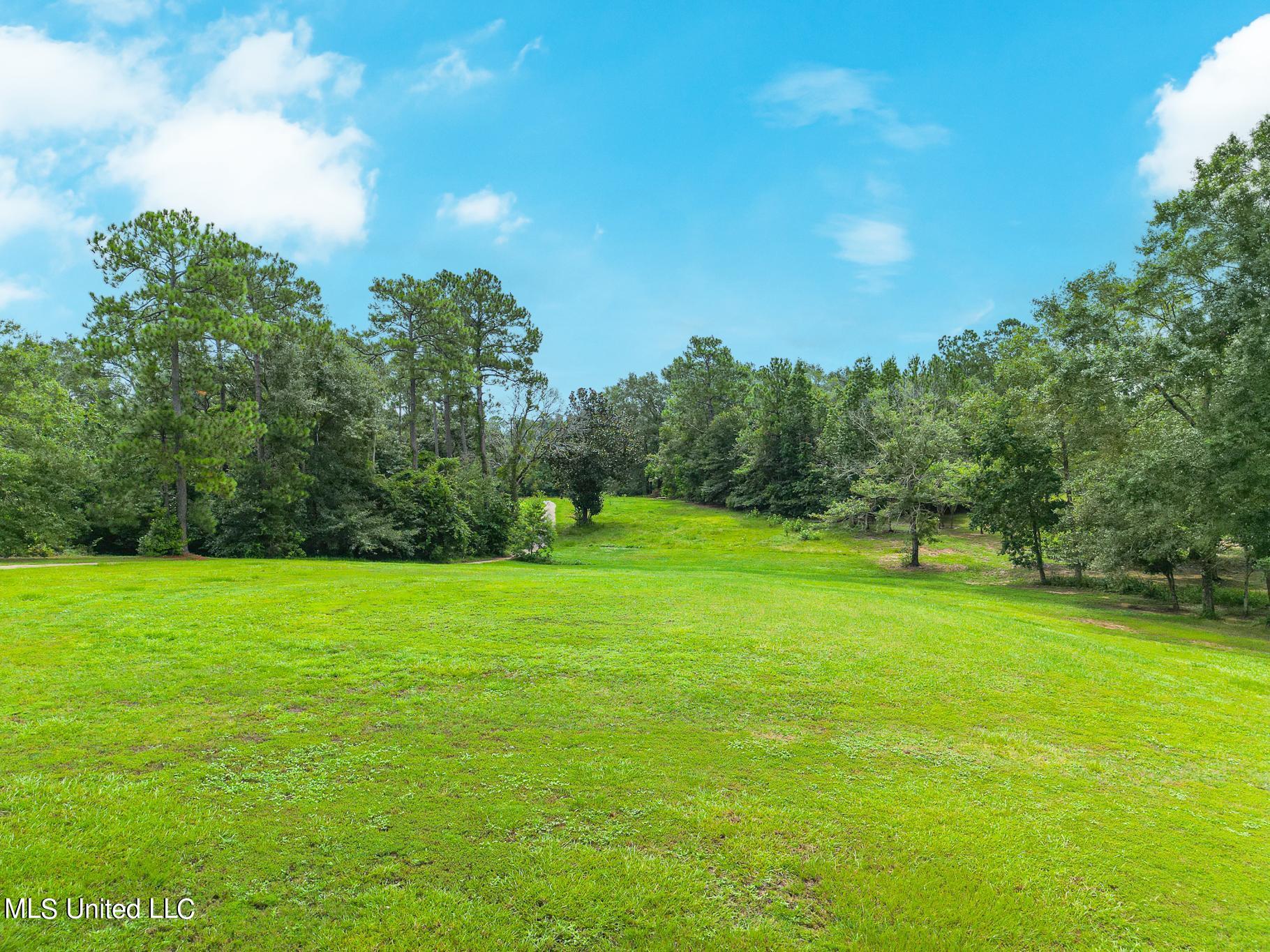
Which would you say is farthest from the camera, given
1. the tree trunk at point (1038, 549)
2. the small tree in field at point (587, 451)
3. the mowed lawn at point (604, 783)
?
the small tree in field at point (587, 451)

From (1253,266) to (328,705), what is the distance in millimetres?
25685

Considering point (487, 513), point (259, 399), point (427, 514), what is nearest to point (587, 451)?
point (487, 513)

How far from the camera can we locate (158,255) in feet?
74.6

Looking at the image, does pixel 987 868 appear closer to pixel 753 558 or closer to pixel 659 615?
pixel 659 615

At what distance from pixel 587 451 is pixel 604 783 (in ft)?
136

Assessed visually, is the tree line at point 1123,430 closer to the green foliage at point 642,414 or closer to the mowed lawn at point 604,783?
the mowed lawn at point 604,783

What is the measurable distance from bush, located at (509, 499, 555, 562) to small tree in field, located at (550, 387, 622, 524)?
1173cm

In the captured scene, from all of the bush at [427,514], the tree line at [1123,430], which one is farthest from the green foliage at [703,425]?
the bush at [427,514]

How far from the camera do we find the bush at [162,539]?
23250 millimetres

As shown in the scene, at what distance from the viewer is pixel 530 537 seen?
32.9 m

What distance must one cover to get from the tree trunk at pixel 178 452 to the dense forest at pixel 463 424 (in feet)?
0.31

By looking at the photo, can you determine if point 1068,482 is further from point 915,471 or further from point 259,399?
point 259,399

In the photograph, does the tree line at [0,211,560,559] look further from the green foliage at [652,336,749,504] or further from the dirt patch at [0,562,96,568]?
the green foliage at [652,336,749,504]

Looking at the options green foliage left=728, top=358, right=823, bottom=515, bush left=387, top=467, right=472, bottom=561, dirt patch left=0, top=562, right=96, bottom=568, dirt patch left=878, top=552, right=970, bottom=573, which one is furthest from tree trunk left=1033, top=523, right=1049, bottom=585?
dirt patch left=0, top=562, right=96, bottom=568
